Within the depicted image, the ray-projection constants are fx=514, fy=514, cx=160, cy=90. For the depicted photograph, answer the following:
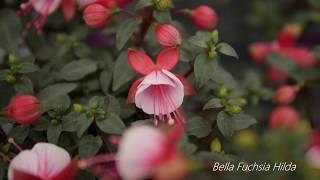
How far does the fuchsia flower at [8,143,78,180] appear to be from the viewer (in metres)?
0.79

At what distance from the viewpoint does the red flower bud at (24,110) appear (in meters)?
0.88

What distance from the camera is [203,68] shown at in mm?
932

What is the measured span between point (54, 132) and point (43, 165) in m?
0.12

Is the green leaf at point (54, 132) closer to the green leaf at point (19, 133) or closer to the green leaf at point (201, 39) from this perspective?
the green leaf at point (19, 133)

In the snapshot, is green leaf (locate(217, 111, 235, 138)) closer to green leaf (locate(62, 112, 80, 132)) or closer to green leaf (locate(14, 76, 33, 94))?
green leaf (locate(62, 112, 80, 132))

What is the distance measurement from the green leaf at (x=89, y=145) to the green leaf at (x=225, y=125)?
0.22 metres

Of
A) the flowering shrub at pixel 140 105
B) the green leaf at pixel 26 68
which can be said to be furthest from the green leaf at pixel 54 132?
the green leaf at pixel 26 68

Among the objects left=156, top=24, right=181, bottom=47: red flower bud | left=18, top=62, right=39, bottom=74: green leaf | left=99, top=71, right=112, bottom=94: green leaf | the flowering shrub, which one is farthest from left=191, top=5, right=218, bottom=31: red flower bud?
left=18, top=62, right=39, bottom=74: green leaf

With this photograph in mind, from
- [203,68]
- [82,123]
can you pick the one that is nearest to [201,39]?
[203,68]

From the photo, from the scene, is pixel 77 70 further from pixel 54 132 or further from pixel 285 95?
pixel 285 95

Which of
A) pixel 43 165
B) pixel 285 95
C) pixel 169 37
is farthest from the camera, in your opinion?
pixel 285 95

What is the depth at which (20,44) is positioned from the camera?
3.91ft

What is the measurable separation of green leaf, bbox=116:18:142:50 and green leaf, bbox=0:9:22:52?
0.28 meters

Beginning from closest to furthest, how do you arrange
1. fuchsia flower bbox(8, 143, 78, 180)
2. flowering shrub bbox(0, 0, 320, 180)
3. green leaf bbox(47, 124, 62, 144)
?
flowering shrub bbox(0, 0, 320, 180) → fuchsia flower bbox(8, 143, 78, 180) → green leaf bbox(47, 124, 62, 144)
